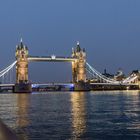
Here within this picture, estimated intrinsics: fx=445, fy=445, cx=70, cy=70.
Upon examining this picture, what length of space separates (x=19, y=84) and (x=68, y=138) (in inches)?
4425

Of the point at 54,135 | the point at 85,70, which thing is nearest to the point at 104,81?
the point at 85,70

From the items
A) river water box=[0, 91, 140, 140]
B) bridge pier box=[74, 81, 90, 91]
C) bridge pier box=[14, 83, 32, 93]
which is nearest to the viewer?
river water box=[0, 91, 140, 140]

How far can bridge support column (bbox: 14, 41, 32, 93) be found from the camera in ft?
404

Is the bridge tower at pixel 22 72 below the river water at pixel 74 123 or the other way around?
the other way around

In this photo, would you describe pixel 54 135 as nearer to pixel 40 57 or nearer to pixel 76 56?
pixel 40 57

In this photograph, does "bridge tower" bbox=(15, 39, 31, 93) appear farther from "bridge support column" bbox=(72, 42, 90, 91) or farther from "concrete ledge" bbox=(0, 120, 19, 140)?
"concrete ledge" bbox=(0, 120, 19, 140)

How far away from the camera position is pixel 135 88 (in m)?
154

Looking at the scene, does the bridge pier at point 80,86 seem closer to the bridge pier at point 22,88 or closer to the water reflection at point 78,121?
the bridge pier at point 22,88

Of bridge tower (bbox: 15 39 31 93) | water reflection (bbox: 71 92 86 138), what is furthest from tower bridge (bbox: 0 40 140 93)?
water reflection (bbox: 71 92 86 138)

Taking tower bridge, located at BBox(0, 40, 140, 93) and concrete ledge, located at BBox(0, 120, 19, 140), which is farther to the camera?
tower bridge, located at BBox(0, 40, 140, 93)

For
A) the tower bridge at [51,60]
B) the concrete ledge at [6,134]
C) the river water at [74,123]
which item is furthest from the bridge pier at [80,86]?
the concrete ledge at [6,134]

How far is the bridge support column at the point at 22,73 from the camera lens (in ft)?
404

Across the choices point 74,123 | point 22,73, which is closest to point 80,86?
point 22,73

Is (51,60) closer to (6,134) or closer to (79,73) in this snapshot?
(79,73)
